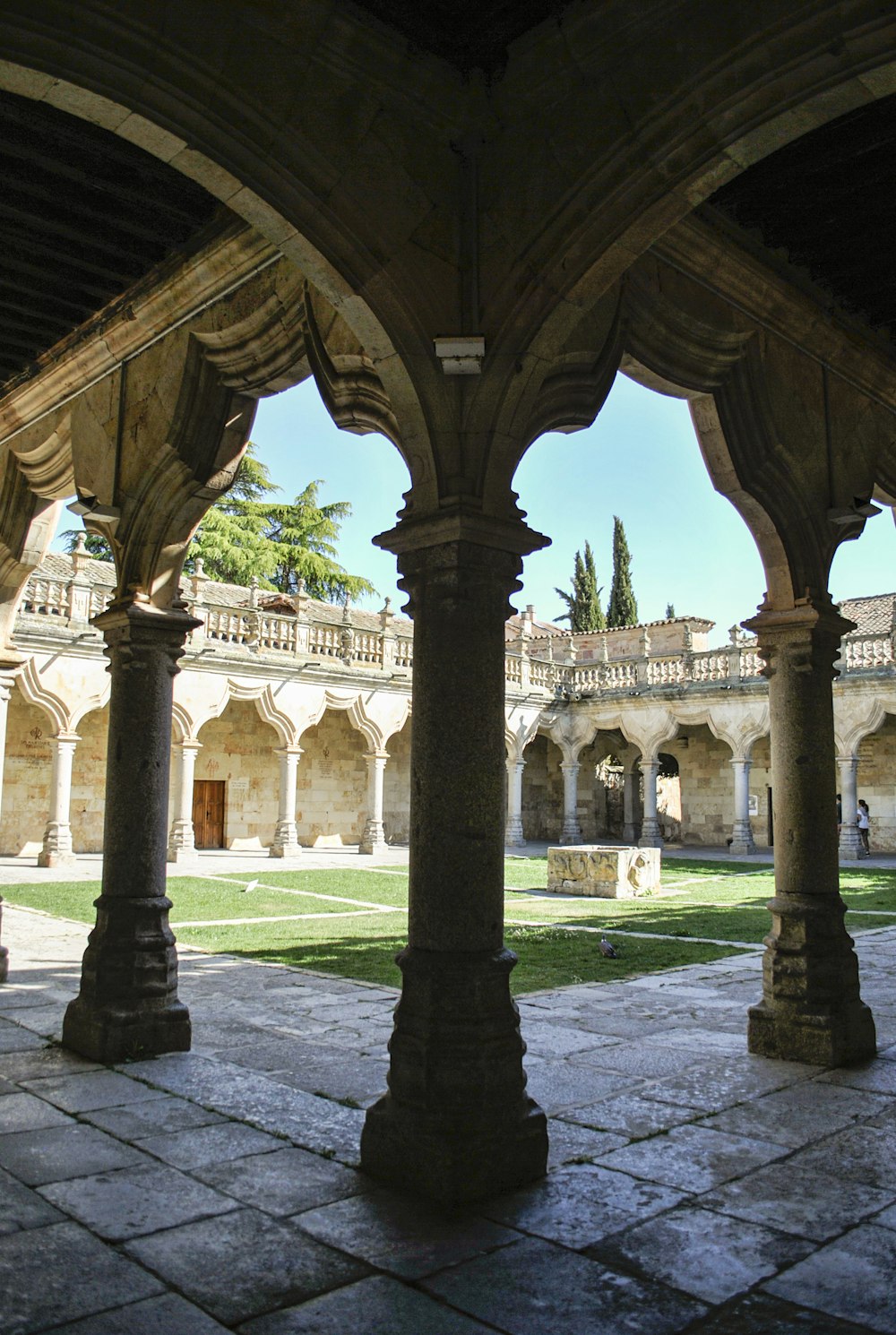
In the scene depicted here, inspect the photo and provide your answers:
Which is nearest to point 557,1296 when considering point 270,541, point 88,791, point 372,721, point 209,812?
point 88,791

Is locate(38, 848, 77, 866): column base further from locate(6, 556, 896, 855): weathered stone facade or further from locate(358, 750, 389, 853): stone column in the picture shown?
locate(358, 750, 389, 853): stone column

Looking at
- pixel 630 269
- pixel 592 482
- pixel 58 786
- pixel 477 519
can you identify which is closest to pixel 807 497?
pixel 630 269

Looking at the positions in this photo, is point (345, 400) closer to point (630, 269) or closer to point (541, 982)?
point (630, 269)

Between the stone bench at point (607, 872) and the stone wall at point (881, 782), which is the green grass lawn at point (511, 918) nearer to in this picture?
the stone bench at point (607, 872)

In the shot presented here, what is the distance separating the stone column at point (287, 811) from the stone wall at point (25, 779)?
4413 millimetres

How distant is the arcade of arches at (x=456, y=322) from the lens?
316cm

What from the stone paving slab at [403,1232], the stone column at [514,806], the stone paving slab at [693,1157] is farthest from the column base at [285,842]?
the stone paving slab at [403,1232]

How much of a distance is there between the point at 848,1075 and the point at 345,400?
12.1 ft

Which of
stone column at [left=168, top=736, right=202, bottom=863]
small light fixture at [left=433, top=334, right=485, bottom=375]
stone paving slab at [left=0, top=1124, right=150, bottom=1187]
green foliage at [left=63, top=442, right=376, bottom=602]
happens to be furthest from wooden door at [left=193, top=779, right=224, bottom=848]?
small light fixture at [left=433, top=334, right=485, bottom=375]

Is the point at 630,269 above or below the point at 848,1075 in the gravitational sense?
above

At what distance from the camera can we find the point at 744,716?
939 inches

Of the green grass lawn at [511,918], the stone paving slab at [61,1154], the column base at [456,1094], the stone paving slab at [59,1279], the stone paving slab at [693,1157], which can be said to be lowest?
the stone paving slab at [693,1157]

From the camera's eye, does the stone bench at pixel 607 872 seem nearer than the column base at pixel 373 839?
Yes

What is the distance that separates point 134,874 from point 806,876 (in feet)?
10.7
